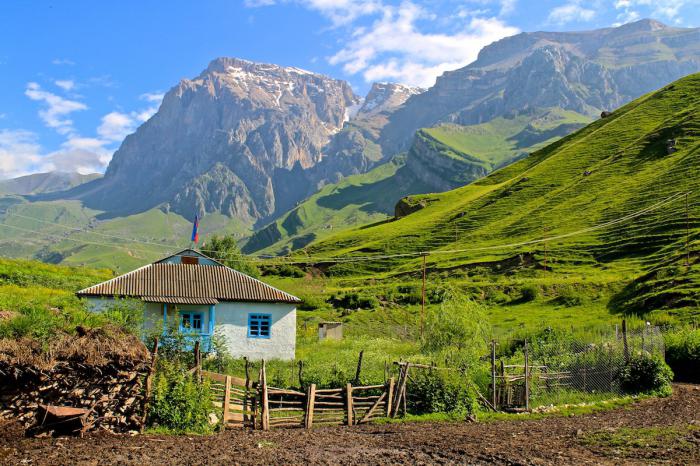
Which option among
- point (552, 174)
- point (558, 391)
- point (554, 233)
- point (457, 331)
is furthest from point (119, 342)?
point (552, 174)

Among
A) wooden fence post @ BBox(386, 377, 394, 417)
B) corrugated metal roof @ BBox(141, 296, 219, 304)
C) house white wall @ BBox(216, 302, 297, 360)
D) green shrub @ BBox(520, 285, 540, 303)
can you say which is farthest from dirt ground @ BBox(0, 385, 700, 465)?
green shrub @ BBox(520, 285, 540, 303)

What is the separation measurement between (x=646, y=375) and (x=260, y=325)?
25.8 metres

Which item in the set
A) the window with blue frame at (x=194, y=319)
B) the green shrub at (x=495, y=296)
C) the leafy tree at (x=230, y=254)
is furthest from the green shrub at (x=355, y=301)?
the window with blue frame at (x=194, y=319)

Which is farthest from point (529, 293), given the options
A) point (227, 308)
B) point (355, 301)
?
point (227, 308)

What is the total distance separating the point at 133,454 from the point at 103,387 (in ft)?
11.9

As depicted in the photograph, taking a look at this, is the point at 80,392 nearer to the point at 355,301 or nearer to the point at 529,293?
the point at 355,301

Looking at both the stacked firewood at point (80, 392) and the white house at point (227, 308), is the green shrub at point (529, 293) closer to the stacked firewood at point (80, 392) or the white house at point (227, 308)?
the white house at point (227, 308)

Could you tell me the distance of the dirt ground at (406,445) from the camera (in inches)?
648

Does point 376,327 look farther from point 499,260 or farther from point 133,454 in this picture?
point 133,454

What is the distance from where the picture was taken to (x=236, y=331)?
44.3 metres

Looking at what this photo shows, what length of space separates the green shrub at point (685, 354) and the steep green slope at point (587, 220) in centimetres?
1849

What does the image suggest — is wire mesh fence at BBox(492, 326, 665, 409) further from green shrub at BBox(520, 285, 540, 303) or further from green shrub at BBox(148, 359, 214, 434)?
green shrub at BBox(520, 285, 540, 303)

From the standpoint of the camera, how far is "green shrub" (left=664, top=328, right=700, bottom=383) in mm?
36344

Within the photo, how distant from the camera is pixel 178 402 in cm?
2067
